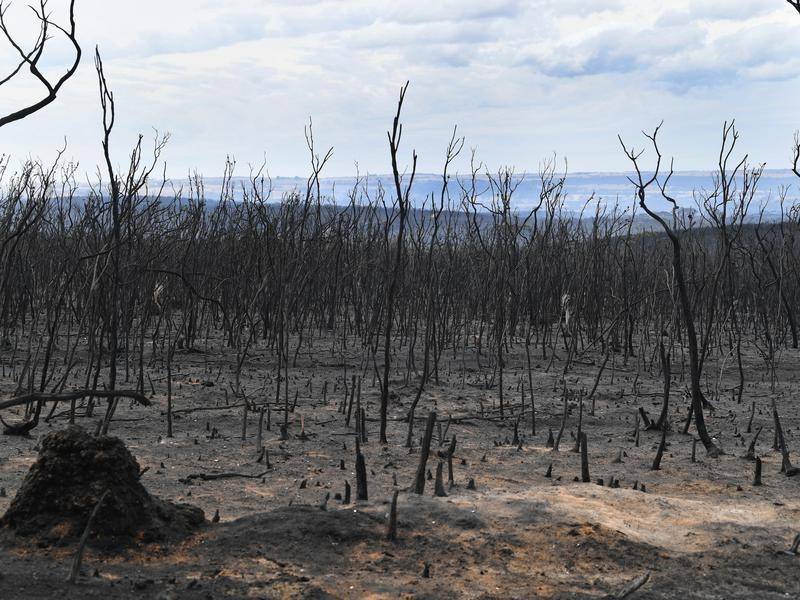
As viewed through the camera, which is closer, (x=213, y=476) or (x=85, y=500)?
(x=85, y=500)

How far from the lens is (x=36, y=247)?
930 cm

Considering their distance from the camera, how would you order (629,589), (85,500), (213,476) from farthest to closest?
(213,476)
(85,500)
(629,589)

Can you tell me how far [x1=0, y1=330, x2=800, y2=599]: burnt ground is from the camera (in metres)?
2.50

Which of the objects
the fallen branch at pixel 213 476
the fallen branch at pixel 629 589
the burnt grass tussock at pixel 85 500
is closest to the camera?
the fallen branch at pixel 629 589

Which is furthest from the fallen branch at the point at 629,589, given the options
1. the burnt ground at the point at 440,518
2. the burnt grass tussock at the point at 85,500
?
the burnt grass tussock at the point at 85,500

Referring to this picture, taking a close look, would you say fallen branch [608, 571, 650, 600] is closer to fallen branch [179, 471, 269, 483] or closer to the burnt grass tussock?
the burnt grass tussock

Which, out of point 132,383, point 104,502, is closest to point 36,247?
point 132,383

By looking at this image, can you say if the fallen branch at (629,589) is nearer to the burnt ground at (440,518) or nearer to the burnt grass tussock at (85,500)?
the burnt ground at (440,518)

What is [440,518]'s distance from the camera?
9.95 ft

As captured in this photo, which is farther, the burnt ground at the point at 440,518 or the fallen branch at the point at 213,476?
the fallen branch at the point at 213,476

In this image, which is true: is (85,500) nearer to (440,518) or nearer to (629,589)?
(440,518)

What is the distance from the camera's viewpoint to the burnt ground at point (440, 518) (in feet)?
8.21

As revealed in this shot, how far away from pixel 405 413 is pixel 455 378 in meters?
1.67

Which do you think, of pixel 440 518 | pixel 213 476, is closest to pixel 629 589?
pixel 440 518
